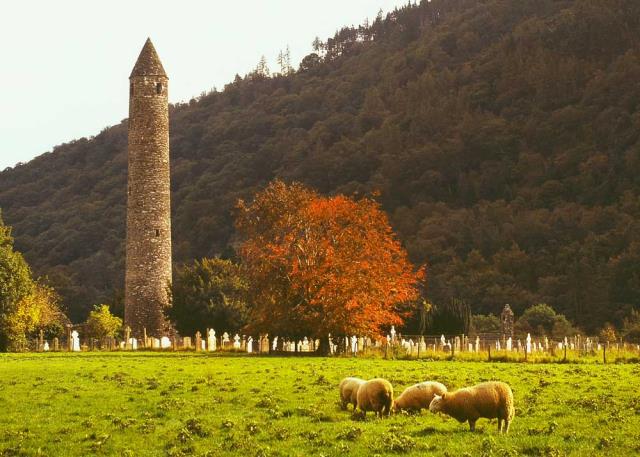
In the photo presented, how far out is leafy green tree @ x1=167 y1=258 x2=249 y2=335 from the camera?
216ft

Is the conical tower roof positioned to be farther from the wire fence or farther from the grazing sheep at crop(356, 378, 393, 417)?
the grazing sheep at crop(356, 378, 393, 417)

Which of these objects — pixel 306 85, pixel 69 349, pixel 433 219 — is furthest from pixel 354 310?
pixel 306 85

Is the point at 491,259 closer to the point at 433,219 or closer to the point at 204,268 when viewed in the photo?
the point at 433,219

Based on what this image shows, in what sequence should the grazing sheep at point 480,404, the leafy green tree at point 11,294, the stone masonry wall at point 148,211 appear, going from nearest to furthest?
the grazing sheep at point 480,404 < the leafy green tree at point 11,294 < the stone masonry wall at point 148,211

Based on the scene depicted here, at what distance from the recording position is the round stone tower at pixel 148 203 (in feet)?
237

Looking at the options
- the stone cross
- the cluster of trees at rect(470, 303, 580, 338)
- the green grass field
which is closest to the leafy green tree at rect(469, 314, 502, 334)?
the cluster of trees at rect(470, 303, 580, 338)

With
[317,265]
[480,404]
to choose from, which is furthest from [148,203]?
[480,404]

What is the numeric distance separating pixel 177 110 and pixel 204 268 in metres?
127

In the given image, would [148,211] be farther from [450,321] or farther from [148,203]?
[450,321]

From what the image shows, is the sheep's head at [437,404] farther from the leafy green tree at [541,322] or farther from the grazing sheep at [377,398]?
the leafy green tree at [541,322]

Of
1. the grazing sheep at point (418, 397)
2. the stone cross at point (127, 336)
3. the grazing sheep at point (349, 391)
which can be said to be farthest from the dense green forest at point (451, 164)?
the grazing sheep at point (418, 397)

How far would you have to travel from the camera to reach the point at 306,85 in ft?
617

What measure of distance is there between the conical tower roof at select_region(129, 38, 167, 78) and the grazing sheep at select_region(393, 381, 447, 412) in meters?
59.8

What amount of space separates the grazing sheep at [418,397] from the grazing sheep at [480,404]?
1682 millimetres
